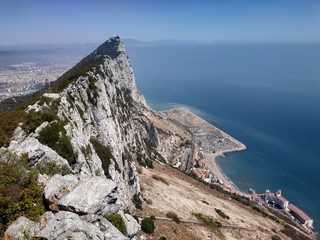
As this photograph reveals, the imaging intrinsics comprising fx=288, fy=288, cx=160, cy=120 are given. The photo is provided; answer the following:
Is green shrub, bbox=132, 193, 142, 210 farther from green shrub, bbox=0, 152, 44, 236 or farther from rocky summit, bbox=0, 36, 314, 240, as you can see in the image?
green shrub, bbox=0, 152, 44, 236

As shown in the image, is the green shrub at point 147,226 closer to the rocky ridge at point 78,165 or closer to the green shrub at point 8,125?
the rocky ridge at point 78,165

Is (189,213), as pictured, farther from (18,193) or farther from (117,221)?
(18,193)

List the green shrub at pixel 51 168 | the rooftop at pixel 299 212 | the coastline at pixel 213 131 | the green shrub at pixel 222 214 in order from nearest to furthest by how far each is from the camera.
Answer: the green shrub at pixel 51 168 → the green shrub at pixel 222 214 → the rooftop at pixel 299 212 → the coastline at pixel 213 131

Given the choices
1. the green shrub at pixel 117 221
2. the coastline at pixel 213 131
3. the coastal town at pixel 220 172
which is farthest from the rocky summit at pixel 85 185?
the coastline at pixel 213 131

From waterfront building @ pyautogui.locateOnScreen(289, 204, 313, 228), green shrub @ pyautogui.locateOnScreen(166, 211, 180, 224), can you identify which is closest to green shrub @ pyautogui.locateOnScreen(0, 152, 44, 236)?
green shrub @ pyautogui.locateOnScreen(166, 211, 180, 224)

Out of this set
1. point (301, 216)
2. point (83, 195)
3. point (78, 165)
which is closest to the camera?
point (83, 195)

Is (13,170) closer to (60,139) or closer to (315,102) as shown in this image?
(60,139)

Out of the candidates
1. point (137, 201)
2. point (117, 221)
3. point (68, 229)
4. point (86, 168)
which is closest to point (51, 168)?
point (117, 221)
